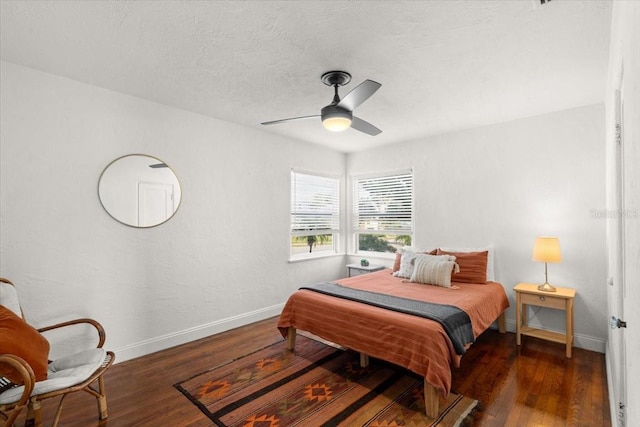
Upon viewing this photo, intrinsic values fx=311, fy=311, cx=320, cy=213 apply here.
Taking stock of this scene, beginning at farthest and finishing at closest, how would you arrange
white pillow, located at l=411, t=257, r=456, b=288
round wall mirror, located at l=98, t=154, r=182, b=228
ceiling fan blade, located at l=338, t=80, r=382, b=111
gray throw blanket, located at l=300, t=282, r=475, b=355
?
white pillow, located at l=411, t=257, r=456, b=288 → round wall mirror, located at l=98, t=154, r=182, b=228 → gray throw blanket, located at l=300, t=282, r=475, b=355 → ceiling fan blade, located at l=338, t=80, r=382, b=111

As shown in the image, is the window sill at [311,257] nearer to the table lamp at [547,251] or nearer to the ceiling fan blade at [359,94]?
the ceiling fan blade at [359,94]

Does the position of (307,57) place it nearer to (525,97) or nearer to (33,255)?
(525,97)

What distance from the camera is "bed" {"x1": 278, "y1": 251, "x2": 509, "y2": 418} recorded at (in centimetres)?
220

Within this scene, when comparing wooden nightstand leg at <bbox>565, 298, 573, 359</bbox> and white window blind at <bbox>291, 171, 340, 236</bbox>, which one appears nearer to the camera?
wooden nightstand leg at <bbox>565, 298, 573, 359</bbox>

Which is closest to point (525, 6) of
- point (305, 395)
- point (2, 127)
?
point (305, 395)

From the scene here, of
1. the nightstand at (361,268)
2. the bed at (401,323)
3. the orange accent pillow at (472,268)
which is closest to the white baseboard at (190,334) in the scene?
the bed at (401,323)

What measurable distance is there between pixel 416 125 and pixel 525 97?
3.99ft

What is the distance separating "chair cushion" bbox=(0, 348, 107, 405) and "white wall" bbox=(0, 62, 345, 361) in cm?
68

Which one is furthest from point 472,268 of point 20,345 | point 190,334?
point 20,345

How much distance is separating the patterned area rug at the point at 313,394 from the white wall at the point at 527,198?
1972 mm

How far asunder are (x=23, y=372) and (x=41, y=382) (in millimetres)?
242

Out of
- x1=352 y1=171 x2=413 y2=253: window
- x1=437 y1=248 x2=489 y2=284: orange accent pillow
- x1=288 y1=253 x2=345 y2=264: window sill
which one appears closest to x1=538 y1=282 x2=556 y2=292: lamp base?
x1=437 y1=248 x2=489 y2=284: orange accent pillow

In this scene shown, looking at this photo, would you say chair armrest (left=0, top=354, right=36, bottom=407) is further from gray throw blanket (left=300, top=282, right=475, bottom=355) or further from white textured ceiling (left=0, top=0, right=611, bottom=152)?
gray throw blanket (left=300, top=282, right=475, bottom=355)

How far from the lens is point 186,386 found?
261cm
